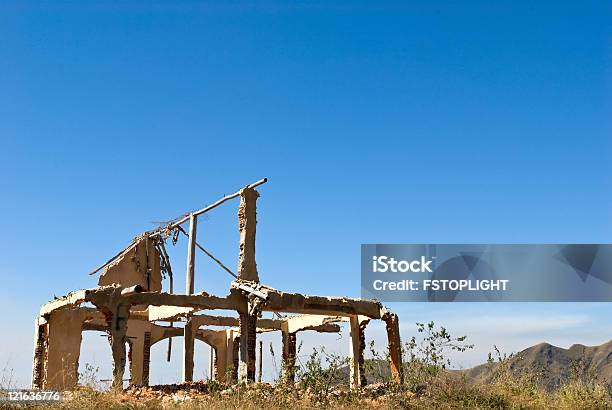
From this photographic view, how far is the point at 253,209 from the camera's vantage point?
70.0ft

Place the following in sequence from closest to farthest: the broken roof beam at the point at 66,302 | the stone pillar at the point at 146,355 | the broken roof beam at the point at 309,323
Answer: the broken roof beam at the point at 66,302, the broken roof beam at the point at 309,323, the stone pillar at the point at 146,355

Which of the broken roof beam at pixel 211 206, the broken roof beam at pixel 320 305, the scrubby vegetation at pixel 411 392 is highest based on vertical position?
the broken roof beam at pixel 211 206

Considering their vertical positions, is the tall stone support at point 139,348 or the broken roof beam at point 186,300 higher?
the broken roof beam at point 186,300

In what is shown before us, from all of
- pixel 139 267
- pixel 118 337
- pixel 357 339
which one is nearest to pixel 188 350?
pixel 139 267

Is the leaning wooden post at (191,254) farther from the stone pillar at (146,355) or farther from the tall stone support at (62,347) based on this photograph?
the stone pillar at (146,355)

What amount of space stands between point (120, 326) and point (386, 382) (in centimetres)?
667

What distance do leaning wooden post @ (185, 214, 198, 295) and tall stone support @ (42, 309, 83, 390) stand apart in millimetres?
3358

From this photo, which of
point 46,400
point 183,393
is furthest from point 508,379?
point 46,400

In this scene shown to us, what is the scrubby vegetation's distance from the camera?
41.8ft

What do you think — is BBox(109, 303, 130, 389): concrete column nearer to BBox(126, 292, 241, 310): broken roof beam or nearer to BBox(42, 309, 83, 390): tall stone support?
BBox(126, 292, 241, 310): broken roof beam

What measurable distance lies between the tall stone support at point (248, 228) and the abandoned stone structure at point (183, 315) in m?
0.03

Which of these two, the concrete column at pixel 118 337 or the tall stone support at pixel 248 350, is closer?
the concrete column at pixel 118 337

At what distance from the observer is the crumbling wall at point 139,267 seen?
25609mm

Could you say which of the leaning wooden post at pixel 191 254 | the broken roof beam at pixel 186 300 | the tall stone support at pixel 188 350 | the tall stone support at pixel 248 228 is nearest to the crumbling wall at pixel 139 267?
the tall stone support at pixel 188 350
